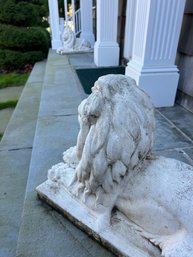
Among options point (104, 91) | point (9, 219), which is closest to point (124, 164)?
point (104, 91)

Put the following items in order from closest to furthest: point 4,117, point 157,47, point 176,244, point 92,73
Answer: point 176,244, point 157,47, point 4,117, point 92,73

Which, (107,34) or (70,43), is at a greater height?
(107,34)

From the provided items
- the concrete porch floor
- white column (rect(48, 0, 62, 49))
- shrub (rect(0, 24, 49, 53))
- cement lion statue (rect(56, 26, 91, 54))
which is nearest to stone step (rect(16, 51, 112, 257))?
the concrete porch floor

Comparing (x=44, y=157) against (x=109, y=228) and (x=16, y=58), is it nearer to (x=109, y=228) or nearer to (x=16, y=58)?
(x=109, y=228)

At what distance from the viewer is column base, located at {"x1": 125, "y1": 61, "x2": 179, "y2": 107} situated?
3.20 meters

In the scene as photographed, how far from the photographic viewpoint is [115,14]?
553 cm

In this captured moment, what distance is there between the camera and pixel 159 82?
10.7ft

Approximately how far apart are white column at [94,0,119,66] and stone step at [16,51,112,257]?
1.98 m

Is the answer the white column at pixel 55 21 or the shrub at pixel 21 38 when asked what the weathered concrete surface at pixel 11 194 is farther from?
the white column at pixel 55 21

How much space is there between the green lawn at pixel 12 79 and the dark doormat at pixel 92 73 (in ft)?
8.63

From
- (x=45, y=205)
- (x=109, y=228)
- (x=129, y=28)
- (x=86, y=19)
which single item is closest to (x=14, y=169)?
(x=45, y=205)

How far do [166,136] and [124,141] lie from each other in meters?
1.64

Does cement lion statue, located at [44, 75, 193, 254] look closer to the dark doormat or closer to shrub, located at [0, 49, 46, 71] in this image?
the dark doormat

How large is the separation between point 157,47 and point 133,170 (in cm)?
231
